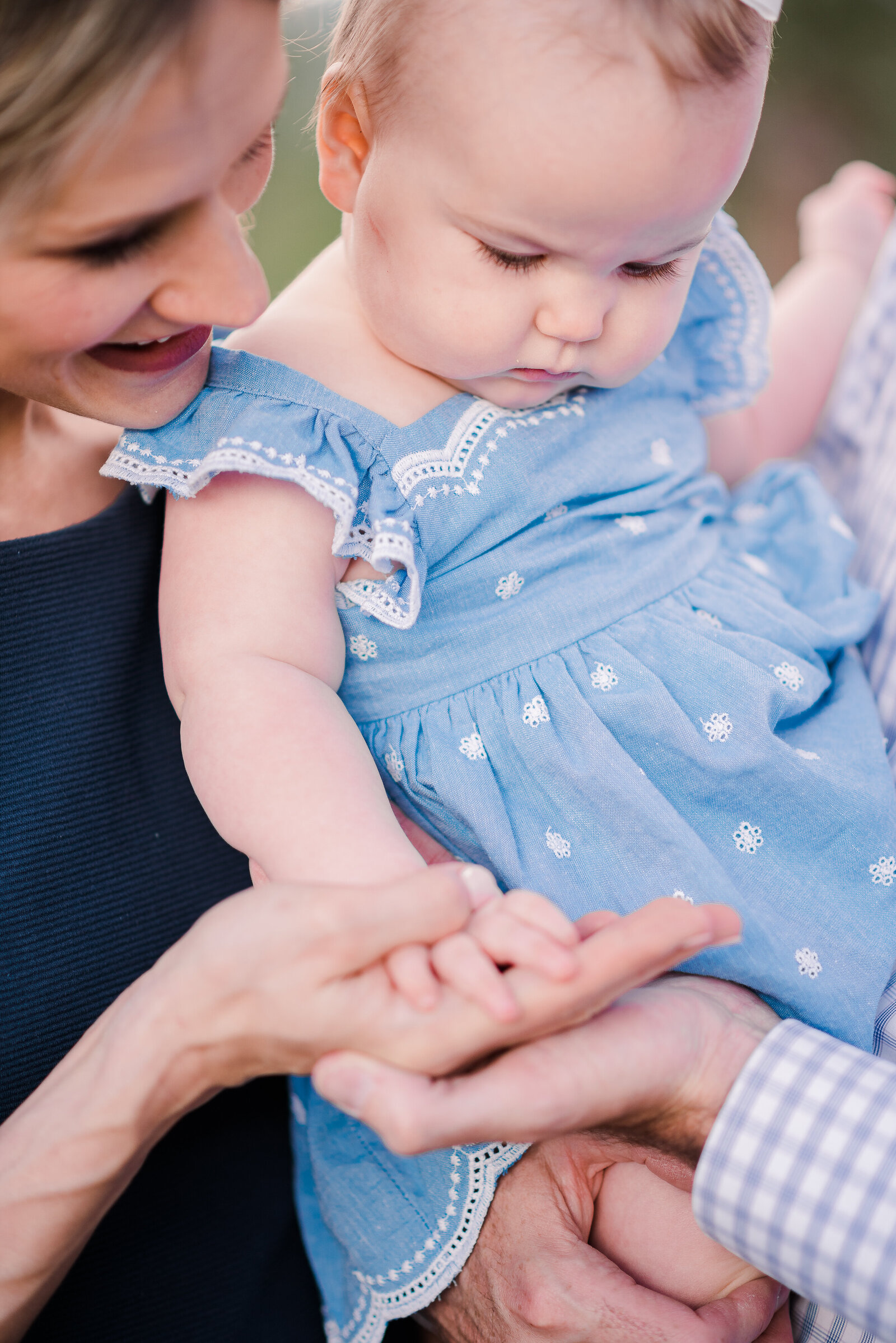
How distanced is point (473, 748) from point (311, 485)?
0.33 m

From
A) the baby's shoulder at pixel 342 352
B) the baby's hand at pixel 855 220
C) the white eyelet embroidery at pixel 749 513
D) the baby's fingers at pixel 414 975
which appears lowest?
the baby's fingers at pixel 414 975

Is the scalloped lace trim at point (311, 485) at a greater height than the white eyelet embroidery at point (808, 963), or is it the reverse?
the scalloped lace trim at point (311, 485)

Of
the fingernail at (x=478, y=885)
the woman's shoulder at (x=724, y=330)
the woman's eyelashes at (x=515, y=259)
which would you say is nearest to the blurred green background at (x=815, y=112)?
the woman's shoulder at (x=724, y=330)

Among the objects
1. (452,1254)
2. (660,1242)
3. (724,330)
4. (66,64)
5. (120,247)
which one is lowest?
(452,1254)

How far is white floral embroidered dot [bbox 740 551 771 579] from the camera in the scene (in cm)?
137

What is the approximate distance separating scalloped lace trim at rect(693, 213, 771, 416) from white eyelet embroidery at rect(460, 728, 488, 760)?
674mm

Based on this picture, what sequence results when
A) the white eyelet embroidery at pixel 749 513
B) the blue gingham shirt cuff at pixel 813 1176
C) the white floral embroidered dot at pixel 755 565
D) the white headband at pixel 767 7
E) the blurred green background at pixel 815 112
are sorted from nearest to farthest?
the blue gingham shirt cuff at pixel 813 1176 → the white headband at pixel 767 7 → the white floral embroidered dot at pixel 755 565 → the white eyelet embroidery at pixel 749 513 → the blurred green background at pixel 815 112

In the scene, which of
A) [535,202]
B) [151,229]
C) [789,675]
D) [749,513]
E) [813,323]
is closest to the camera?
[151,229]

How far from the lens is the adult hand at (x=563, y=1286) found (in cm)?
101

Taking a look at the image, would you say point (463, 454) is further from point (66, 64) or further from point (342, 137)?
point (66, 64)

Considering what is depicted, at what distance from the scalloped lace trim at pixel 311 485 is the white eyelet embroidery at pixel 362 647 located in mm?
67

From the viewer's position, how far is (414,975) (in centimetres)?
81

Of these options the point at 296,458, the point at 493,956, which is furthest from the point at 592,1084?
the point at 296,458

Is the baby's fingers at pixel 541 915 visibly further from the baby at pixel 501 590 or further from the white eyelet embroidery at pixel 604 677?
the white eyelet embroidery at pixel 604 677
